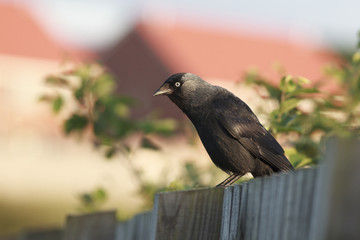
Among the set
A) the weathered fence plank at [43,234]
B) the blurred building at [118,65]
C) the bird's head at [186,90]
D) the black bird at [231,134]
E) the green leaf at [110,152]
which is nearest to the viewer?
the black bird at [231,134]

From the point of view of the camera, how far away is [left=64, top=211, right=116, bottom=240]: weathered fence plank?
3779 mm

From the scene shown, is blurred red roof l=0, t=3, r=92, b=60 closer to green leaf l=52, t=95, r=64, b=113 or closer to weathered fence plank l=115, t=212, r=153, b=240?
green leaf l=52, t=95, r=64, b=113

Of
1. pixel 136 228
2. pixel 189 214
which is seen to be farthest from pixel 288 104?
pixel 136 228

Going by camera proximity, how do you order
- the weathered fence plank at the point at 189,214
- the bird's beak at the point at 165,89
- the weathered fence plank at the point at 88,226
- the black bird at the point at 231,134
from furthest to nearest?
the bird's beak at the point at 165,89, the weathered fence plank at the point at 88,226, the black bird at the point at 231,134, the weathered fence plank at the point at 189,214

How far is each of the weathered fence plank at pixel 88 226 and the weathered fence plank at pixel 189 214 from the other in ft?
4.47

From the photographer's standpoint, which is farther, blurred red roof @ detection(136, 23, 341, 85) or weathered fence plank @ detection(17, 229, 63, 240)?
blurred red roof @ detection(136, 23, 341, 85)

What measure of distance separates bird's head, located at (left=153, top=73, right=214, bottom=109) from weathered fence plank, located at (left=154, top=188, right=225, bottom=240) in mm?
1490

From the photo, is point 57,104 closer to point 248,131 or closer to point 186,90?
point 186,90

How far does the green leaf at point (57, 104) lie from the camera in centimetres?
435

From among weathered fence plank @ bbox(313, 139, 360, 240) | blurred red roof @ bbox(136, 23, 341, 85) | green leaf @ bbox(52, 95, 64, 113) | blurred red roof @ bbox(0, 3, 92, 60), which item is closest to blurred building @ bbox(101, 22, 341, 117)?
blurred red roof @ bbox(136, 23, 341, 85)

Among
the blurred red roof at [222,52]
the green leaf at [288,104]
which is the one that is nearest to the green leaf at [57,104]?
the green leaf at [288,104]

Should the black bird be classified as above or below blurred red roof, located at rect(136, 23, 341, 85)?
below

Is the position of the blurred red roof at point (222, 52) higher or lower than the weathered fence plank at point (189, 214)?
higher

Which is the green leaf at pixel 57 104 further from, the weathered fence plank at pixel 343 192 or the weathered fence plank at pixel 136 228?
the weathered fence plank at pixel 343 192
